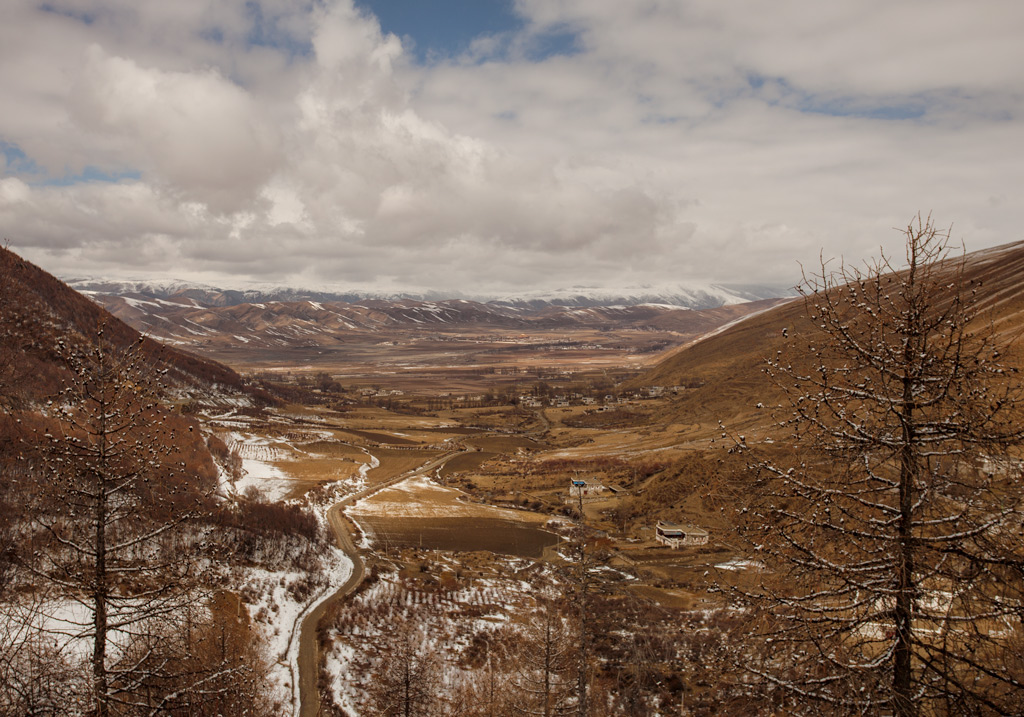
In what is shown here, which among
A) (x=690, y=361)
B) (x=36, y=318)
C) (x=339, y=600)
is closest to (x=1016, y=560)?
(x=339, y=600)

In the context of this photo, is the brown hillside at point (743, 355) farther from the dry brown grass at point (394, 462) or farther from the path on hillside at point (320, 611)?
the dry brown grass at point (394, 462)

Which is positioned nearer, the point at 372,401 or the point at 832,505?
the point at 832,505

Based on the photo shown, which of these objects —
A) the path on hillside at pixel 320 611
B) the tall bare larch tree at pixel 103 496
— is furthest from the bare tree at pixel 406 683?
the tall bare larch tree at pixel 103 496

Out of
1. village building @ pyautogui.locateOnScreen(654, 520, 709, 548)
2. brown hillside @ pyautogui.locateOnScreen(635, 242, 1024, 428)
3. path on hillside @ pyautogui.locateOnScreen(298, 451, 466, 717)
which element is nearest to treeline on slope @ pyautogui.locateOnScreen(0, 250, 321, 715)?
path on hillside @ pyautogui.locateOnScreen(298, 451, 466, 717)

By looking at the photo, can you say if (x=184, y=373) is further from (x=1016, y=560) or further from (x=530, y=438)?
(x=1016, y=560)

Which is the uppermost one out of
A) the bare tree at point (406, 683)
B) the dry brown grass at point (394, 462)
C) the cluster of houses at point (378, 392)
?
the bare tree at point (406, 683)

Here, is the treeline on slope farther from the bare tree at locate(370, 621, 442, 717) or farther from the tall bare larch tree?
the bare tree at locate(370, 621, 442, 717)
